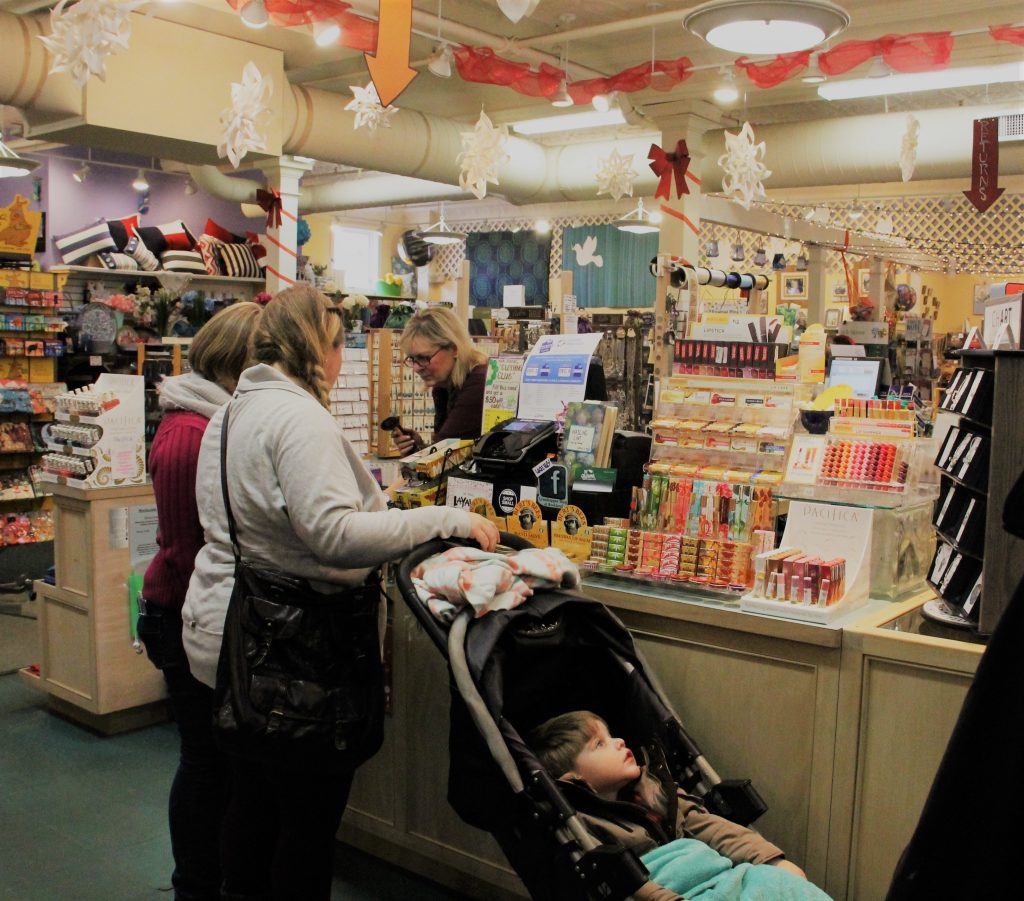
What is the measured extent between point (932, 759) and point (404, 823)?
64.4 inches

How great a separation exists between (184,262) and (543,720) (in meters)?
7.43

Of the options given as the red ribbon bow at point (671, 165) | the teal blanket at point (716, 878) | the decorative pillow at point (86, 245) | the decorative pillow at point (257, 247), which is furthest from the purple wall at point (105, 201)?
the teal blanket at point (716, 878)

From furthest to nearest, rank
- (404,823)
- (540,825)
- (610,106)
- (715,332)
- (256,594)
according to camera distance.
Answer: (610,106) < (715,332) < (404,823) < (256,594) < (540,825)

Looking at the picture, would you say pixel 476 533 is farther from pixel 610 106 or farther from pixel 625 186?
pixel 625 186

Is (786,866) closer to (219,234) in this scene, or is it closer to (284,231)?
(284,231)

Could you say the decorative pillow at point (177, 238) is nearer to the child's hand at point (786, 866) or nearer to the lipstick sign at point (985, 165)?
the lipstick sign at point (985, 165)

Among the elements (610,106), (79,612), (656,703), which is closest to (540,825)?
(656,703)

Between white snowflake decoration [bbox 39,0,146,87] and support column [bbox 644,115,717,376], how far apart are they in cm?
314

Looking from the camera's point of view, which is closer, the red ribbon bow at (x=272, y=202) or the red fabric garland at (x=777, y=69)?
the red fabric garland at (x=777, y=69)

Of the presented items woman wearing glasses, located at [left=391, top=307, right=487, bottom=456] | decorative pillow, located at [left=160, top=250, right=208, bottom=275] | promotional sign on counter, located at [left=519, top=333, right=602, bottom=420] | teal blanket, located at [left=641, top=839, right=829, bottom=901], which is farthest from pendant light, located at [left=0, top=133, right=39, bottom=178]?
teal blanket, located at [left=641, top=839, right=829, bottom=901]

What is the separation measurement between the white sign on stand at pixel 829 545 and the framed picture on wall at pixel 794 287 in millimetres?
9355

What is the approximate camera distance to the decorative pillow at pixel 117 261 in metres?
8.77

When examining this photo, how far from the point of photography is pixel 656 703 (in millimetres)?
2502

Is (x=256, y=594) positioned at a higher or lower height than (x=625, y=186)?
lower
